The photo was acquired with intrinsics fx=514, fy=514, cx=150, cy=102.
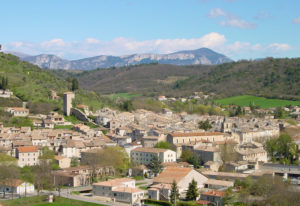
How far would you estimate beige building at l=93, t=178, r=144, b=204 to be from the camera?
40.0 m

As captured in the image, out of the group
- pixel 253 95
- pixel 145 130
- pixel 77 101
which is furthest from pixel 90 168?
pixel 253 95

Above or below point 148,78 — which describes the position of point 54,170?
below

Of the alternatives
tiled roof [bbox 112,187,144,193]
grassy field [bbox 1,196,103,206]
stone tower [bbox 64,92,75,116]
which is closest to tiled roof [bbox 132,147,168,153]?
tiled roof [bbox 112,187,144,193]

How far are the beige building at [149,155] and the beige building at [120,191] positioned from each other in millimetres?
10824

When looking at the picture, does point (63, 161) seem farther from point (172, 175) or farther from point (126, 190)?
point (172, 175)

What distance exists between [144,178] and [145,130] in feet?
50.9

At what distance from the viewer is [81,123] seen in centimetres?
7031

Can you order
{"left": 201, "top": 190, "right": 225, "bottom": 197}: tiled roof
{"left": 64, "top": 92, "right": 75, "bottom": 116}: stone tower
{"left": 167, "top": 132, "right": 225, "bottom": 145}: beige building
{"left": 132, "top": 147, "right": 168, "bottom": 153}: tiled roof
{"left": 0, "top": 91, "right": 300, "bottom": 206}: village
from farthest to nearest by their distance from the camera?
{"left": 64, "top": 92, "right": 75, "bottom": 116}: stone tower, {"left": 167, "top": 132, "right": 225, "bottom": 145}: beige building, {"left": 132, "top": 147, "right": 168, "bottom": 153}: tiled roof, {"left": 0, "top": 91, "right": 300, "bottom": 206}: village, {"left": 201, "top": 190, "right": 225, "bottom": 197}: tiled roof

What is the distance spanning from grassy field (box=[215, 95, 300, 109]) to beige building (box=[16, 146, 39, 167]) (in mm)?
68993

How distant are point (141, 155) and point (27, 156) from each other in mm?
12239

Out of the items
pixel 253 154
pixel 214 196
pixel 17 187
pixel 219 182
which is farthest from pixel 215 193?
pixel 253 154

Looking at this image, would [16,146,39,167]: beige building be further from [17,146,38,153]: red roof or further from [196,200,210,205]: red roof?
[196,200,210,205]: red roof

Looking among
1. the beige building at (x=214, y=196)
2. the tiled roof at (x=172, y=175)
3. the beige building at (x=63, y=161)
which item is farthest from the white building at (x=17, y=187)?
the beige building at (x=214, y=196)

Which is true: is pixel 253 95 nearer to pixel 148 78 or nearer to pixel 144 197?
pixel 148 78
